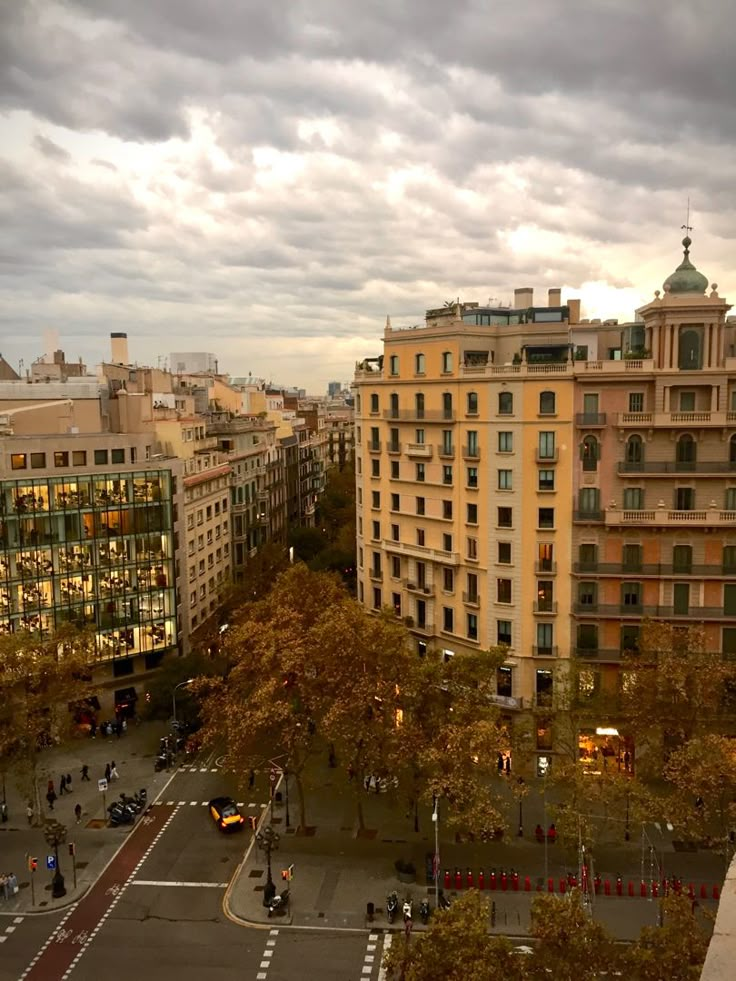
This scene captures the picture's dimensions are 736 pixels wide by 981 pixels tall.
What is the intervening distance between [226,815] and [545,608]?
25822 mm

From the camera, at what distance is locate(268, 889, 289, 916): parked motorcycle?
132 feet

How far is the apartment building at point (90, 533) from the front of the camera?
208 feet

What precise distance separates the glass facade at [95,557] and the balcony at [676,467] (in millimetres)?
39558

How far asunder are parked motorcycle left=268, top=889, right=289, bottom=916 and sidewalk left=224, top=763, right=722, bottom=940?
14.4 inches

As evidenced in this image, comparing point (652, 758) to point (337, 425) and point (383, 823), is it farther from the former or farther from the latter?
point (337, 425)

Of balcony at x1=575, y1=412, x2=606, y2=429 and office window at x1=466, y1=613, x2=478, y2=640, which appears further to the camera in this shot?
office window at x1=466, y1=613, x2=478, y2=640

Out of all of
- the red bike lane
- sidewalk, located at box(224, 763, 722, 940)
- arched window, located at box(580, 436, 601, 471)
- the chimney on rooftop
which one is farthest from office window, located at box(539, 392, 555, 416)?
the chimney on rooftop

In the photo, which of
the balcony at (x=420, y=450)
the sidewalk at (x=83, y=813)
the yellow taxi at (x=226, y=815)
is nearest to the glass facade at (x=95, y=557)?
the sidewalk at (x=83, y=813)

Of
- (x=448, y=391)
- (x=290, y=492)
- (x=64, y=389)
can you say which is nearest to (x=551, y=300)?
(x=448, y=391)

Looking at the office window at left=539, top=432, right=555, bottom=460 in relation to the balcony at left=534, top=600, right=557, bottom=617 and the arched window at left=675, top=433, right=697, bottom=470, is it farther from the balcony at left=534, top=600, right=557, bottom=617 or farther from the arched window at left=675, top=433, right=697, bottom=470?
the balcony at left=534, top=600, right=557, bottom=617

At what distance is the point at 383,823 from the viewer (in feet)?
164

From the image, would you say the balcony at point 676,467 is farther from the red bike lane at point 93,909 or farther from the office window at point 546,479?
the red bike lane at point 93,909

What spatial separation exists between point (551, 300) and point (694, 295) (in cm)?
1795

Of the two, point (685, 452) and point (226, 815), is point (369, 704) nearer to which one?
point (226, 815)
